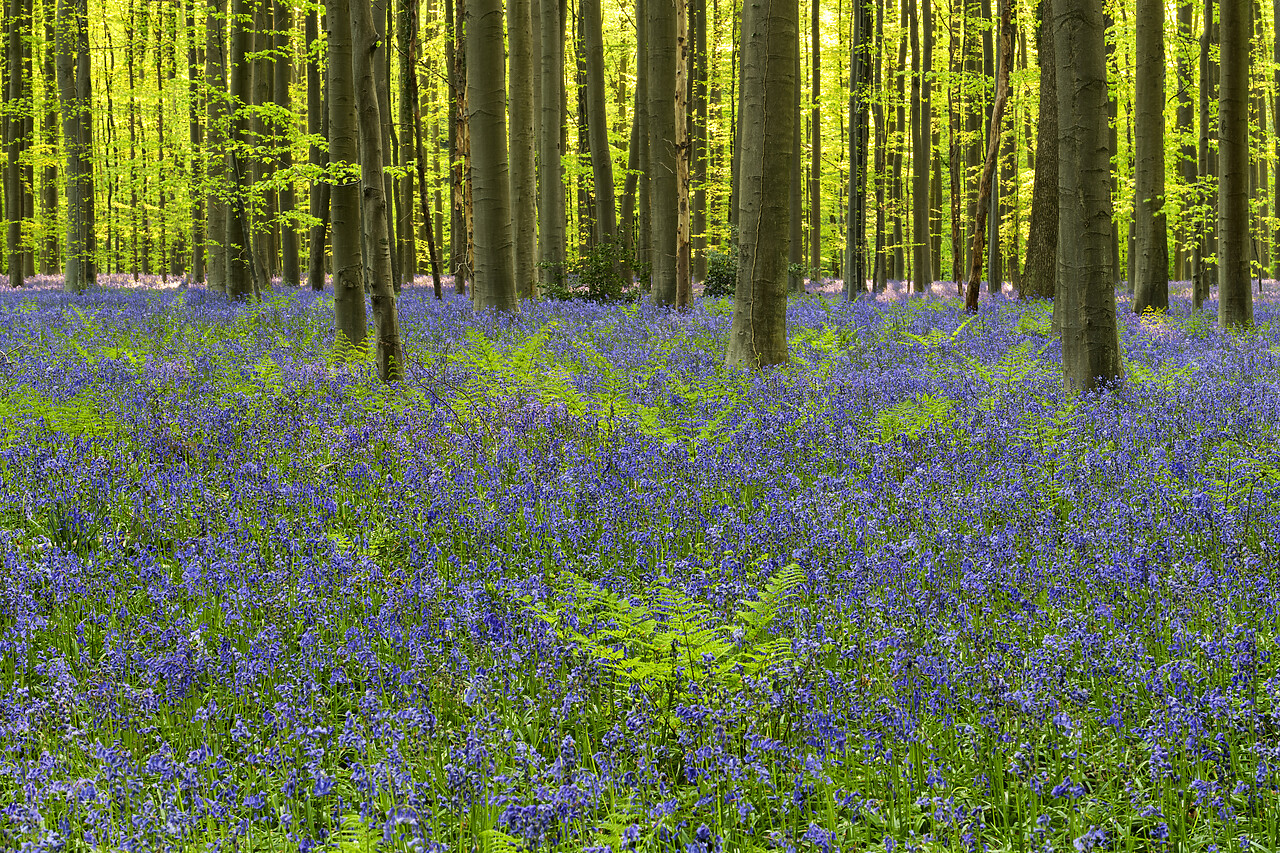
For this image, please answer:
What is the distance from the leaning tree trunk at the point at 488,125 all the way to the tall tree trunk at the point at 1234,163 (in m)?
9.77

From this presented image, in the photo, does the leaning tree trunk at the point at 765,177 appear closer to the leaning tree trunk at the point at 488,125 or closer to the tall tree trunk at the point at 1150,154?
the leaning tree trunk at the point at 488,125

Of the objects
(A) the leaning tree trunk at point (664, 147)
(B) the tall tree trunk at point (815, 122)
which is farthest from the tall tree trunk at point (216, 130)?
(B) the tall tree trunk at point (815, 122)

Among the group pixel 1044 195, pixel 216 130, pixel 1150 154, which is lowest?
pixel 1044 195

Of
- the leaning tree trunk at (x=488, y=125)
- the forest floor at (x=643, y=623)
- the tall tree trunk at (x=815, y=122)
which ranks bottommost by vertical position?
the forest floor at (x=643, y=623)

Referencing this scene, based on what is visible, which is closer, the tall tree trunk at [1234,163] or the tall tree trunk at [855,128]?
the tall tree trunk at [1234,163]

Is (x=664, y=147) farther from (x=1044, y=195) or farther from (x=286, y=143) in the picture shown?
(x=286, y=143)

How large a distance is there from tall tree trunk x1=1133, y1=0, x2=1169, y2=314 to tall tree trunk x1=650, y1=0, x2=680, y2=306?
25.9 feet

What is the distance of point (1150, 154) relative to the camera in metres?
15.4

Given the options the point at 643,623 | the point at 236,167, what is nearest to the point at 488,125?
the point at 236,167

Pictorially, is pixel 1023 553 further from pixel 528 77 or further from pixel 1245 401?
pixel 528 77

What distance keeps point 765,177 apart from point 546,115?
12.1 meters

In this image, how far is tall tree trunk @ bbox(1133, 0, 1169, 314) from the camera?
14586 millimetres

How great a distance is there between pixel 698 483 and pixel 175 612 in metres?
2.88

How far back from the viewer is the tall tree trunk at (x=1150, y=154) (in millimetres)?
14586
